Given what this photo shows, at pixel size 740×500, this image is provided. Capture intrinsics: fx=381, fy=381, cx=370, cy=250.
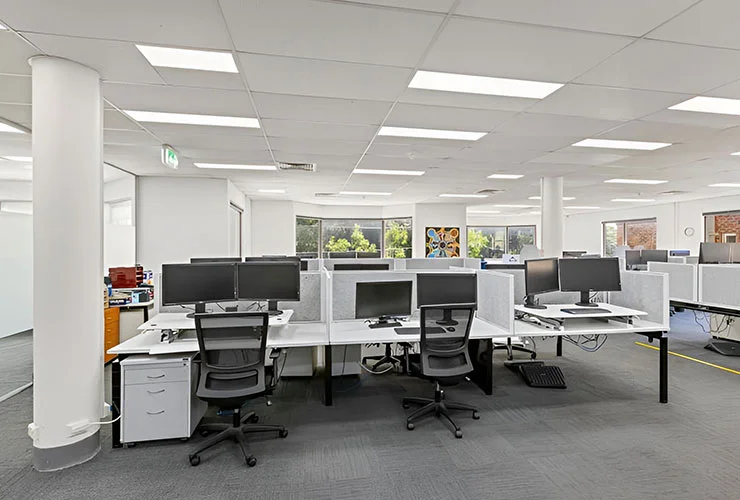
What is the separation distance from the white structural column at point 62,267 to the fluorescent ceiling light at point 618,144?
177 inches

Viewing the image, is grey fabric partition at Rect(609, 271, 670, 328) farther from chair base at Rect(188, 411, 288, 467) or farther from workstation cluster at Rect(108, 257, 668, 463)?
chair base at Rect(188, 411, 288, 467)

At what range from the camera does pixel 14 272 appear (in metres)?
4.64

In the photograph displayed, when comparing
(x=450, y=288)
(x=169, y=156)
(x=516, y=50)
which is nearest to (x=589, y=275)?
(x=450, y=288)

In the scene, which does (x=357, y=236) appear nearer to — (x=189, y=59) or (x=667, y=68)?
(x=189, y=59)

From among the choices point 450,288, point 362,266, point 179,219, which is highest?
point 179,219

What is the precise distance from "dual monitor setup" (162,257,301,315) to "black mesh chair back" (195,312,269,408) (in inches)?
29.7

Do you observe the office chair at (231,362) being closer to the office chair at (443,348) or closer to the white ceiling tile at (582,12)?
the office chair at (443,348)

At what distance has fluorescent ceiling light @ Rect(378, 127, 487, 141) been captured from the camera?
147 inches

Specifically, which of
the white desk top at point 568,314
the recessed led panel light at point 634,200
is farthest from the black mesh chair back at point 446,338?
the recessed led panel light at point 634,200

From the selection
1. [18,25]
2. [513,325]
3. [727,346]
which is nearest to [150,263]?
[18,25]

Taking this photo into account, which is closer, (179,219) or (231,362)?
(231,362)

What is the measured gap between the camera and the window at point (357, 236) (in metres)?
10.5

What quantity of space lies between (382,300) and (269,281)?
969mm

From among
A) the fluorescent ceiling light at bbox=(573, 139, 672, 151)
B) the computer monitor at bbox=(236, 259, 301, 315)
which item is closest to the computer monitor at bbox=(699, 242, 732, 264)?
the fluorescent ceiling light at bbox=(573, 139, 672, 151)
